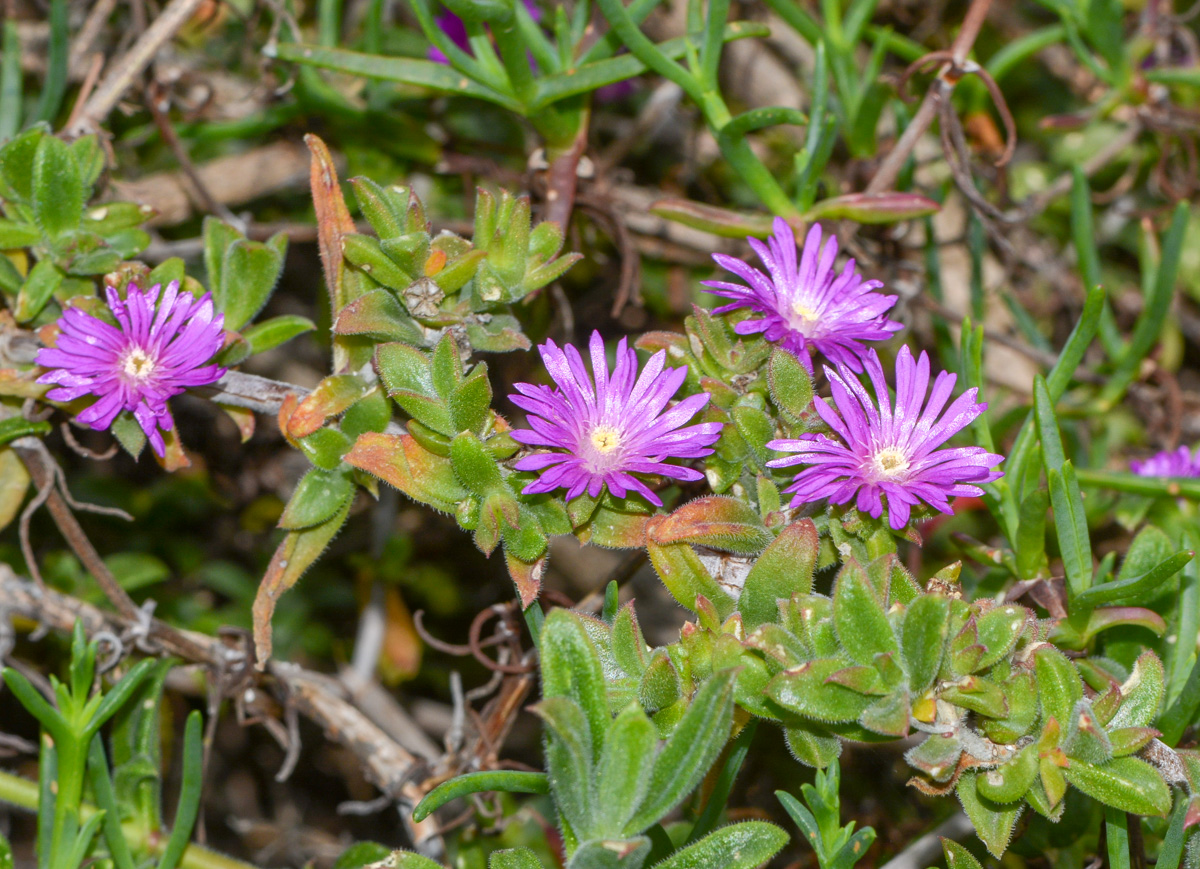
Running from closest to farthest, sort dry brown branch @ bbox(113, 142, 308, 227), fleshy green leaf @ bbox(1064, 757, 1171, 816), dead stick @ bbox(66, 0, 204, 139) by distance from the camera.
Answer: fleshy green leaf @ bbox(1064, 757, 1171, 816), dead stick @ bbox(66, 0, 204, 139), dry brown branch @ bbox(113, 142, 308, 227)

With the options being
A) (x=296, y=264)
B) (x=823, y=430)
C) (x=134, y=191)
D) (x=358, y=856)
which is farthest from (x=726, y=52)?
(x=358, y=856)

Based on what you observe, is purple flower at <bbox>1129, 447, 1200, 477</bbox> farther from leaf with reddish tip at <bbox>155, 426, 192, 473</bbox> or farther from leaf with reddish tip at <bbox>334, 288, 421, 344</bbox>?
leaf with reddish tip at <bbox>155, 426, 192, 473</bbox>

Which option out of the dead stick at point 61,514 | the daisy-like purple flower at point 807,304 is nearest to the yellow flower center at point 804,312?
the daisy-like purple flower at point 807,304

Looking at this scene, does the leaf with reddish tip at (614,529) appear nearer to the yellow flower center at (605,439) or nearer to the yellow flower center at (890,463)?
the yellow flower center at (605,439)

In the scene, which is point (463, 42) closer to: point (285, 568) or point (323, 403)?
point (323, 403)

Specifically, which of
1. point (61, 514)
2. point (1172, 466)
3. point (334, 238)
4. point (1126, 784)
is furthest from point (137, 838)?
point (1172, 466)

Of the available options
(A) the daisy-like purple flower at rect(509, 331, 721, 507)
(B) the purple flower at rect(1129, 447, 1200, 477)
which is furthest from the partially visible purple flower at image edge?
(B) the purple flower at rect(1129, 447, 1200, 477)

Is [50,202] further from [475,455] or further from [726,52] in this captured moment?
[726,52]
